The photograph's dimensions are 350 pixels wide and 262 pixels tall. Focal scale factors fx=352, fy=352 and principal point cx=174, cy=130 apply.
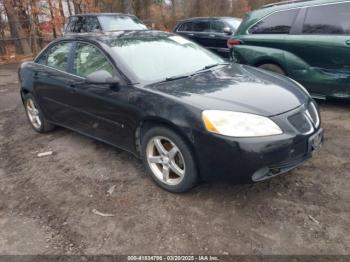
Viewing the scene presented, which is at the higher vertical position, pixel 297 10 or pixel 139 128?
pixel 297 10

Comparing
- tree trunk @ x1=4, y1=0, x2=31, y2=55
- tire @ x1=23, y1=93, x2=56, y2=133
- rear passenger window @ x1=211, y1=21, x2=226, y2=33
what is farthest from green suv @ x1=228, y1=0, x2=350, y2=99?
tree trunk @ x1=4, y1=0, x2=31, y2=55

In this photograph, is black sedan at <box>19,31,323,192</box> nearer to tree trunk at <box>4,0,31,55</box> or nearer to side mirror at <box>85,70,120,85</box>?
side mirror at <box>85,70,120,85</box>

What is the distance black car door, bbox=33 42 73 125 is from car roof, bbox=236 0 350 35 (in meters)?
3.37

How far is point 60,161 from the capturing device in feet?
14.4

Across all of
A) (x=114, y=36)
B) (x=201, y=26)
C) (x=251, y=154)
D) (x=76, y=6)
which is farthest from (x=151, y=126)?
(x=76, y=6)

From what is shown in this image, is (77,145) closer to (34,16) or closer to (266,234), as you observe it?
(266,234)

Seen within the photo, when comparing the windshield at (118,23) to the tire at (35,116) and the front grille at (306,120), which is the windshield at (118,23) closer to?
the tire at (35,116)

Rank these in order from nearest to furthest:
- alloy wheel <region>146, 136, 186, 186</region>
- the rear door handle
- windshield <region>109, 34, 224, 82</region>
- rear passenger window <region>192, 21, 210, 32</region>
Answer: alloy wheel <region>146, 136, 186, 186</region> → windshield <region>109, 34, 224, 82</region> → the rear door handle → rear passenger window <region>192, 21, 210, 32</region>

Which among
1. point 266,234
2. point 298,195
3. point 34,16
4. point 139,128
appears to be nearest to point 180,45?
point 139,128

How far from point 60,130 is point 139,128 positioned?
7.86 feet

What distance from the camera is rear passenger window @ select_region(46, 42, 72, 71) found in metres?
4.55

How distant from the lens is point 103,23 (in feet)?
32.7

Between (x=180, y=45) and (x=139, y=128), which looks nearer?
(x=139, y=128)

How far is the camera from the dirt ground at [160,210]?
8.98 feet
